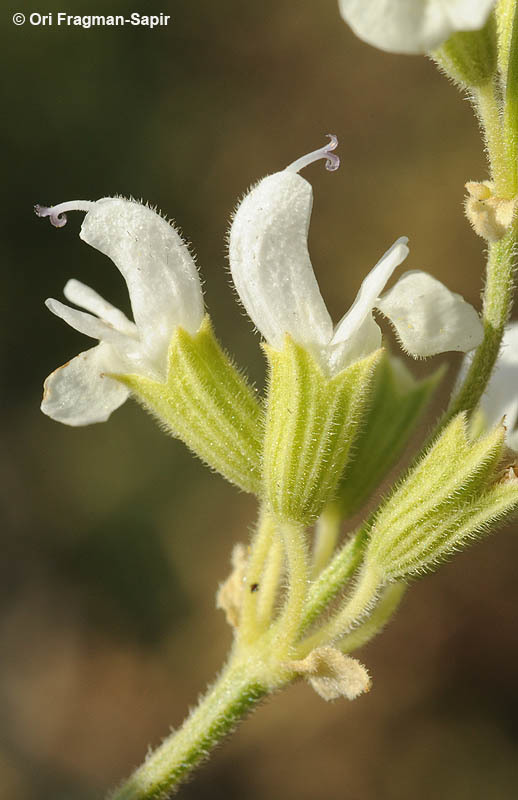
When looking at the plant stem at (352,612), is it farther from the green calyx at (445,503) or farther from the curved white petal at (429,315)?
the curved white petal at (429,315)

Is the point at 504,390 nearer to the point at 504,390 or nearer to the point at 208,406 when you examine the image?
the point at 504,390

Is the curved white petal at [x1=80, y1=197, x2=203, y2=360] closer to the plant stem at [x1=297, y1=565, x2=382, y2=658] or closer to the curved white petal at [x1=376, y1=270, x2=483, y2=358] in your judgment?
the curved white petal at [x1=376, y1=270, x2=483, y2=358]

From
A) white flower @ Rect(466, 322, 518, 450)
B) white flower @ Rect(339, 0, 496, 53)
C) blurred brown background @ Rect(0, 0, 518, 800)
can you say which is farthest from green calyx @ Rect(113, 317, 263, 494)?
blurred brown background @ Rect(0, 0, 518, 800)

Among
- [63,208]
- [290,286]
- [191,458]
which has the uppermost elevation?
[63,208]

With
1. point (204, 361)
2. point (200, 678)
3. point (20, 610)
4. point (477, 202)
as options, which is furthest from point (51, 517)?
point (477, 202)

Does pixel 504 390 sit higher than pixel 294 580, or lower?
higher

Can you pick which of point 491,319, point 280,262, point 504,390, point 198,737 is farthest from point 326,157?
point 198,737
